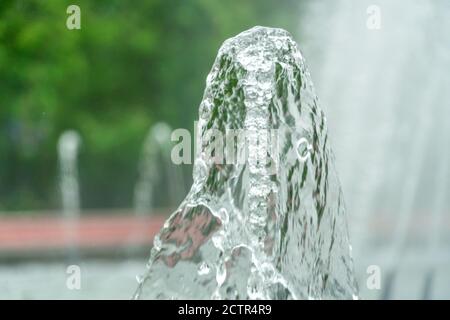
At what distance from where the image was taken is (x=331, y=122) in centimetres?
813

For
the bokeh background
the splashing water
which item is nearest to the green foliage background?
the bokeh background

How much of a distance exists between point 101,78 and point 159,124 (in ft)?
3.40

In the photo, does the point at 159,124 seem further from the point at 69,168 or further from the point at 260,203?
the point at 260,203

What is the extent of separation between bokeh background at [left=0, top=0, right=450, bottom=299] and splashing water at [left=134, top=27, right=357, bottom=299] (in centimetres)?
225

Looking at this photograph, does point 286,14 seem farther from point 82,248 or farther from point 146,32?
point 82,248

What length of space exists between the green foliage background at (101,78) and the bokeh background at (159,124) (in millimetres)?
18

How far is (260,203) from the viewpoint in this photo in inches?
100

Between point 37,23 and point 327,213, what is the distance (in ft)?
30.7

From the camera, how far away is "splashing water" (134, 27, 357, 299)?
2.53 meters
